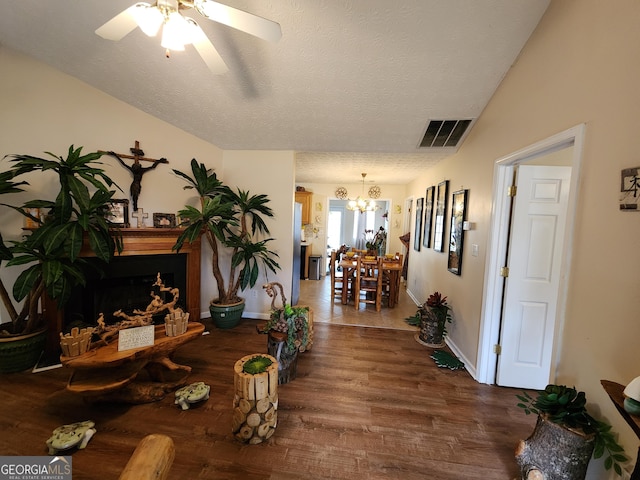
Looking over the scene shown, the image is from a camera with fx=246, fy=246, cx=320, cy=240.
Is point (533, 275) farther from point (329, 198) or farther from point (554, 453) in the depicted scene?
point (329, 198)

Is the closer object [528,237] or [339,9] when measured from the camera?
[339,9]

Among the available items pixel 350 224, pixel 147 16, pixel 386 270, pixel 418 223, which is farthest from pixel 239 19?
pixel 350 224

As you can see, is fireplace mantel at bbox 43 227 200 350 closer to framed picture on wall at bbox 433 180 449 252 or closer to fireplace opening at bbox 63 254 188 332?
fireplace opening at bbox 63 254 188 332

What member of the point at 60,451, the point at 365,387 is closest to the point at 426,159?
the point at 365,387

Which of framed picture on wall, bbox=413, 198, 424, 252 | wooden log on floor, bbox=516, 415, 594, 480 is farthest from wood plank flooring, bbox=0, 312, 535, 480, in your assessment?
framed picture on wall, bbox=413, 198, 424, 252

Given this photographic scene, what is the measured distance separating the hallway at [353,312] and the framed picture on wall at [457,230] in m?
1.13

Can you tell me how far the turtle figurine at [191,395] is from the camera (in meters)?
1.83

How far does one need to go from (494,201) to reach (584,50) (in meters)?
1.10

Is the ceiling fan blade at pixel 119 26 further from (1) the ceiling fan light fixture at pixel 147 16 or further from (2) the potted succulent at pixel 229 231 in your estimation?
(2) the potted succulent at pixel 229 231

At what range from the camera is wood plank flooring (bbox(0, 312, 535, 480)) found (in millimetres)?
1438

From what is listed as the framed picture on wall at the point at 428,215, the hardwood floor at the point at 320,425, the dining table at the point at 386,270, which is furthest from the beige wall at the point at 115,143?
the framed picture on wall at the point at 428,215

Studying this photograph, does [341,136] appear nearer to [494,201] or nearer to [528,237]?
[494,201]

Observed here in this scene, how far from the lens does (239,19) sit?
1238mm

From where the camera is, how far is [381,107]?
256cm
